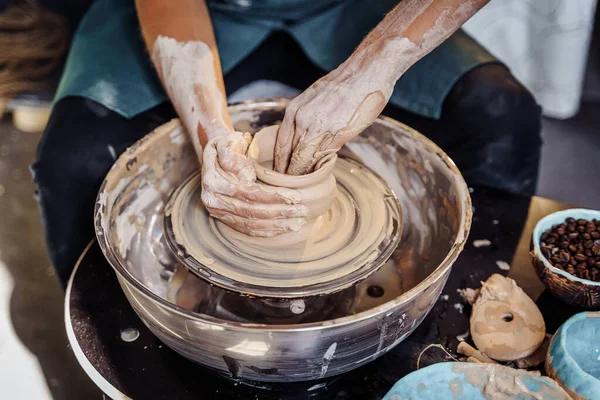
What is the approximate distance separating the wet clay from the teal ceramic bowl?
8cm

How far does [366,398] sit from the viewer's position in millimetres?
1116

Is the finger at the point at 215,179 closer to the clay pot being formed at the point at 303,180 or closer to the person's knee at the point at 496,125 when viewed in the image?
the clay pot being formed at the point at 303,180

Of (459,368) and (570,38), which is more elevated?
(459,368)

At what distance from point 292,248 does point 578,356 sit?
619mm

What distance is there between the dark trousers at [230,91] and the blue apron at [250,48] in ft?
0.17

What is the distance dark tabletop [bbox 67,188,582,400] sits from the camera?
1129 millimetres

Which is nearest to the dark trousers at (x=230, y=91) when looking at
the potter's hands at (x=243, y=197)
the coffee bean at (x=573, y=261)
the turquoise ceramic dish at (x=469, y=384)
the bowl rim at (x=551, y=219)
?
the bowl rim at (x=551, y=219)

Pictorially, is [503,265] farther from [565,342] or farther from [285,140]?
[285,140]

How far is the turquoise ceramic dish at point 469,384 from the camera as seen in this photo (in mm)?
1001

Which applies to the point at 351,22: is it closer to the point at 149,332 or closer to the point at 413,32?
the point at 413,32

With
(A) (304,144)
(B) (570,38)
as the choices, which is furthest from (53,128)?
(B) (570,38)

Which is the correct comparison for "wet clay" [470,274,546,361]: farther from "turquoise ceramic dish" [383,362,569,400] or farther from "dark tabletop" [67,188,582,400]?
"turquoise ceramic dish" [383,362,569,400]

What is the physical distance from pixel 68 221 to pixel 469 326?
3.80ft

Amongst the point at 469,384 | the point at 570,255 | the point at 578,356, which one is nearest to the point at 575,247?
the point at 570,255
